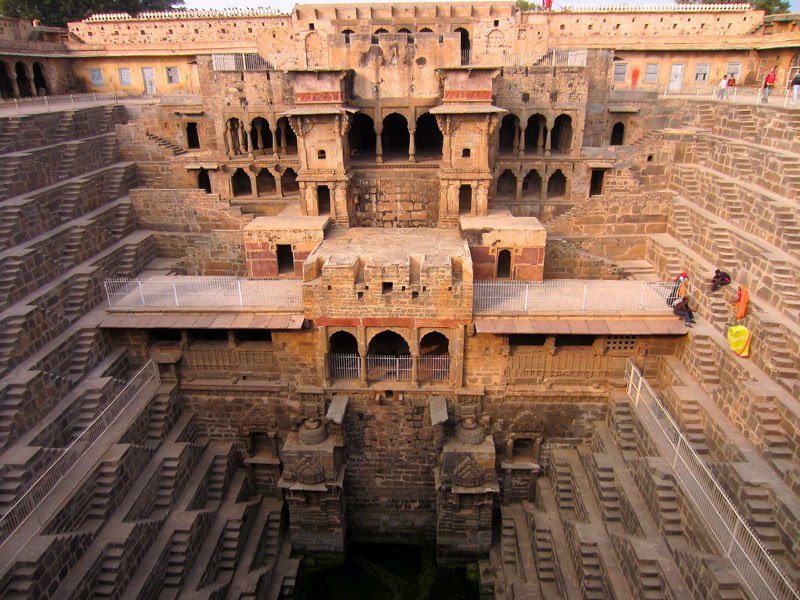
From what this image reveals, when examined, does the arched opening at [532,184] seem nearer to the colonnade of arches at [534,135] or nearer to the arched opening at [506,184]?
the arched opening at [506,184]

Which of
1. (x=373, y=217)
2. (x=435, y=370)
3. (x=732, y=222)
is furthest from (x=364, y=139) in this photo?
(x=732, y=222)

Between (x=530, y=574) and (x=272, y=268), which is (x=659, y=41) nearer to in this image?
(x=272, y=268)

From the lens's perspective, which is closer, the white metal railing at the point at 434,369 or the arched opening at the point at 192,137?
the white metal railing at the point at 434,369

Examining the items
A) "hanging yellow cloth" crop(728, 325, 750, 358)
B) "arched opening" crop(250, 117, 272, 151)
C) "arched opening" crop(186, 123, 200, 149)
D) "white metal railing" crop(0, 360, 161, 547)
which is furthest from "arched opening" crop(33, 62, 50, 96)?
"hanging yellow cloth" crop(728, 325, 750, 358)

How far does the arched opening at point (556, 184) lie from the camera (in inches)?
987

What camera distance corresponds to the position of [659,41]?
113 ft

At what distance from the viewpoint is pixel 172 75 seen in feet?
118

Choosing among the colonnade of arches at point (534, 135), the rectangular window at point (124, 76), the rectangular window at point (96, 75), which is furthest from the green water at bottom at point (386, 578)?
the rectangular window at point (96, 75)

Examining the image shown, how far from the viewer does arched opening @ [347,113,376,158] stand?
25422 mm

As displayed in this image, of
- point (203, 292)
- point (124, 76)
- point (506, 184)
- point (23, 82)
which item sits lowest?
point (203, 292)

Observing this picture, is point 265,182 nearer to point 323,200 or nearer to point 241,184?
point 241,184

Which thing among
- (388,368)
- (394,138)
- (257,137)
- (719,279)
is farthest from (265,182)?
(719,279)

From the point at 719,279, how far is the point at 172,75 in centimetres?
3400

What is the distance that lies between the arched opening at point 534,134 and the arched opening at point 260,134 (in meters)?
12.0
